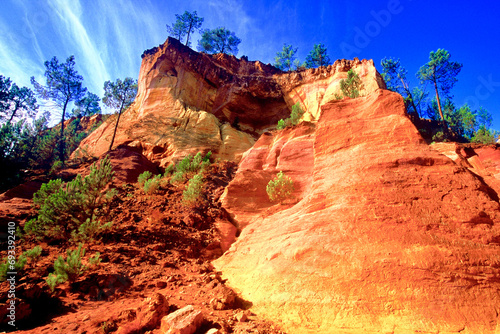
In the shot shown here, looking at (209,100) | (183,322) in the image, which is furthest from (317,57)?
(183,322)

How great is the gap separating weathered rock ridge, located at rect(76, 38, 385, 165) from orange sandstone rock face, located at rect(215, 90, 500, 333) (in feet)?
44.9

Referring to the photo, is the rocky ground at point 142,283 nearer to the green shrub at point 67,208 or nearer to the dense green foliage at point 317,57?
the green shrub at point 67,208

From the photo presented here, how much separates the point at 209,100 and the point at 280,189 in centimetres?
2102

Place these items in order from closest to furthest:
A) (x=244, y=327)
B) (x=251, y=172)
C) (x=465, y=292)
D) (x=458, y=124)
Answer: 1. (x=244, y=327)
2. (x=465, y=292)
3. (x=251, y=172)
4. (x=458, y=124)

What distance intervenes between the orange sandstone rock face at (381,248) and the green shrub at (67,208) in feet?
18.6

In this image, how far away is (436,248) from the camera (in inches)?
199

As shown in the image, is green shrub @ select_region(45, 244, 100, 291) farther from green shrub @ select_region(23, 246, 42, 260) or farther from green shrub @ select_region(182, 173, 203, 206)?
green shrub @ select_region(182, 173, 203, 206)

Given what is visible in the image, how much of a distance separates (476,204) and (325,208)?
11.8ft

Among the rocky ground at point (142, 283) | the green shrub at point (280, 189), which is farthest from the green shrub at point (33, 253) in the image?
the green shrub at point (280, 189)

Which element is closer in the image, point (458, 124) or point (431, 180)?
point (431, 180)

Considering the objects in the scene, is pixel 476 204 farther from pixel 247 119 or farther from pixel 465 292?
pixel 247 119

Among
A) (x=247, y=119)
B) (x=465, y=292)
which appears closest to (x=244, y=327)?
(x=465, y=292)

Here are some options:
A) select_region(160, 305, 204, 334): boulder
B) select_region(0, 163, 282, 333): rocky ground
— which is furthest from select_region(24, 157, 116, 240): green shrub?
select_region(160, 305, 204, 334): boulder

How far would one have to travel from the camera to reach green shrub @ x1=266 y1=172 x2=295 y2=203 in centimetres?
1095
